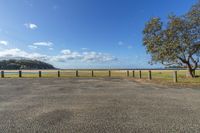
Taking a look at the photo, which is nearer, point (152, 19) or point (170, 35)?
point (170, 35)

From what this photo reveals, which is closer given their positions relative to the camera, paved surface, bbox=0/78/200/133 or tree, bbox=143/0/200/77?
paved surface, bbox=0/78/200/133

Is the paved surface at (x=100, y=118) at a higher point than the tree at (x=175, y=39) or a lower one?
lower

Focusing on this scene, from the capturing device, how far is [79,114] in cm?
537

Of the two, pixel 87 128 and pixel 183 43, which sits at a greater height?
pixel 183 43

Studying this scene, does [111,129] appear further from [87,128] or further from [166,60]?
[166,60]

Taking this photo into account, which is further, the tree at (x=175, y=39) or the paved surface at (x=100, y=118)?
the tree at (x=175, y=39)

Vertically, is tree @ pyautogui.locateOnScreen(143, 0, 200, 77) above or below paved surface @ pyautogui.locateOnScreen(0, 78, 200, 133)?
above

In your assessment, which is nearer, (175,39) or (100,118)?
(100,118)

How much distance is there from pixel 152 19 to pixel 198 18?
18.0 ft

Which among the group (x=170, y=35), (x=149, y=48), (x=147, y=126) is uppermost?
(x=170, y=35)

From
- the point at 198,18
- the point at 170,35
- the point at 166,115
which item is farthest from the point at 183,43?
the point at 166,115

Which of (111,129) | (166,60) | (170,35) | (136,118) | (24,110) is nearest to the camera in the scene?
(111,129)

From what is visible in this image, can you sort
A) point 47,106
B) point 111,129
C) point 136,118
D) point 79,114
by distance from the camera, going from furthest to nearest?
1. point 47,106
2. point 79,114
3. point 136,118
4. point 111,129

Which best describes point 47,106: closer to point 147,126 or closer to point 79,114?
point 79,114
